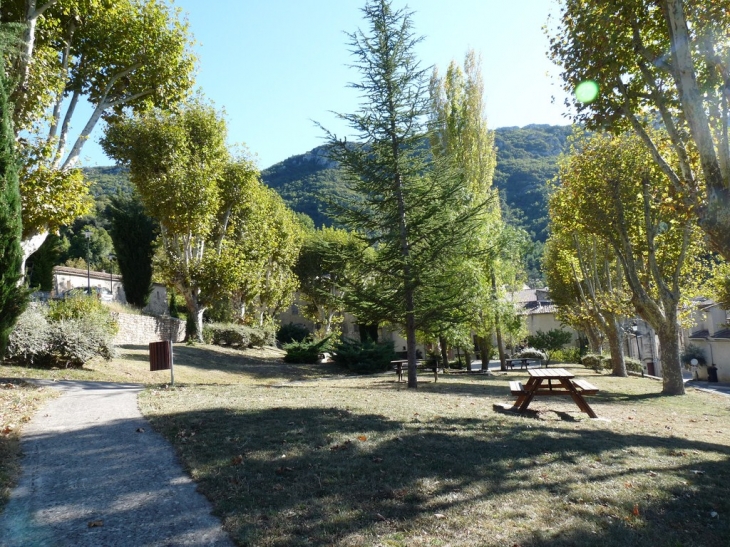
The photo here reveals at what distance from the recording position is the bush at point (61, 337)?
42.9 ft

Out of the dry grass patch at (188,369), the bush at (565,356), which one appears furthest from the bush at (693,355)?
the dry grass patch at (188,369)

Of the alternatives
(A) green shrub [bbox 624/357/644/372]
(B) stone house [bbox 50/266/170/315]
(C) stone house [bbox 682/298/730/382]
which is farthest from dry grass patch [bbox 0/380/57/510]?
(C) stone house [bbox 682/298/730/382]

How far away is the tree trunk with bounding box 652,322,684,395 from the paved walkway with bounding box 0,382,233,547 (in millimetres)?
16486

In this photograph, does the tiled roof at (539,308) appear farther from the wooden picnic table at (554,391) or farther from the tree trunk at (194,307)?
the wooden picnic table at (554,391)

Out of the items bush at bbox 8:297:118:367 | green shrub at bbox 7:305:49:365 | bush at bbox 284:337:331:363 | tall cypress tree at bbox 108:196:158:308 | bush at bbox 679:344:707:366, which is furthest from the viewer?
bush at bbox 679:344:707:366

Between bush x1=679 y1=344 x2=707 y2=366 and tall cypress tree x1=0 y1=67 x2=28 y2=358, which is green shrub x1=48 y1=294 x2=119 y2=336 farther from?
bush x1=679 y1=344 x2=707 y2=366

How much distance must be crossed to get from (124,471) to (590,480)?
4876mm

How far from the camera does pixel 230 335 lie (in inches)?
1156

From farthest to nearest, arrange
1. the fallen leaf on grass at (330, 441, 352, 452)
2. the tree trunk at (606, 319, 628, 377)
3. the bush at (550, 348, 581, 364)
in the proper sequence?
the bush at (550, 348, 581, 364) < the tree trunk at (606, 319, 628, 377) < the fallen leaf on grass at (330, 441, 352, 452)

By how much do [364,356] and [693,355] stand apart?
1202 inches

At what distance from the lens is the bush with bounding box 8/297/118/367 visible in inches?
515

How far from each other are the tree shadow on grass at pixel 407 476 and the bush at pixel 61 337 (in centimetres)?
735

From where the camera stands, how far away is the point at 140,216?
34.8 metres

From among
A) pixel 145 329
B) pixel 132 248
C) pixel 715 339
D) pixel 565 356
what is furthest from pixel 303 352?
pixel 715 339
